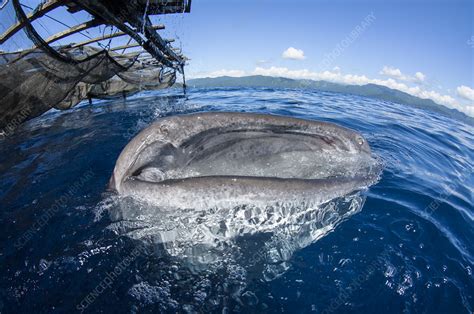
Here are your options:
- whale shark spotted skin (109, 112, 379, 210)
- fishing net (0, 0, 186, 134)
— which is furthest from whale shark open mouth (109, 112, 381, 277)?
fishing net (0, 0, 186, 134)

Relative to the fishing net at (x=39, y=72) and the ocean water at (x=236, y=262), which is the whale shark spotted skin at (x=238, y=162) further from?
the fishing net at (x=39, y=72)

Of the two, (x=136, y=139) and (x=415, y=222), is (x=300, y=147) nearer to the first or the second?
(x=136, y=139)

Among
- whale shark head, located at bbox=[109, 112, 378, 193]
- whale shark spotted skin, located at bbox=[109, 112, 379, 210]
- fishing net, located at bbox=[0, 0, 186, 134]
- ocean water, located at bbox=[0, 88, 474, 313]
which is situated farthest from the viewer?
fishing net, located at bbox=[0, 0, 186, 134]

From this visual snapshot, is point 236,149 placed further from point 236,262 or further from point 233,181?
point 236,262

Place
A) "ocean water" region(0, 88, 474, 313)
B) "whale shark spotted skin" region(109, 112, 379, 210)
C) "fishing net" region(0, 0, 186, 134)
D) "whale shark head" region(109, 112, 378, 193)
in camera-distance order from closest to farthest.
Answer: "whale shark spotted skin" region(109, 112, 379, 210)
"ocean water" region(0, 88, 474, 313)
"whale shark head" region(109, 112, 378, 193)
"fishing net" region(0, 0, 186, 134)

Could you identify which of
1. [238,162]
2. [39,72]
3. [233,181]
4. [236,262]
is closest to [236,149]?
[238,162]

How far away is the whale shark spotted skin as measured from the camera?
2.39m

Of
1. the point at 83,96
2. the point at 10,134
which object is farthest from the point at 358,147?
the point at 83,96

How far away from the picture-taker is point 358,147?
10.6 feet

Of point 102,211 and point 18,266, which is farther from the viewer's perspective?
point 102,211

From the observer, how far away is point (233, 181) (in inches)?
93.8

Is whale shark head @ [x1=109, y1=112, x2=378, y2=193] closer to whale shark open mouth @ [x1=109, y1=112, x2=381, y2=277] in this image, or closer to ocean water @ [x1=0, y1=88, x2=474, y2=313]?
whale shark open mouth @ [x1=109, y1=112, x2=381, y2=277]

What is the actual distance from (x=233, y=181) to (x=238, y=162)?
660 millimetres

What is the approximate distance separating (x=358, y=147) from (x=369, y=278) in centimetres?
141
